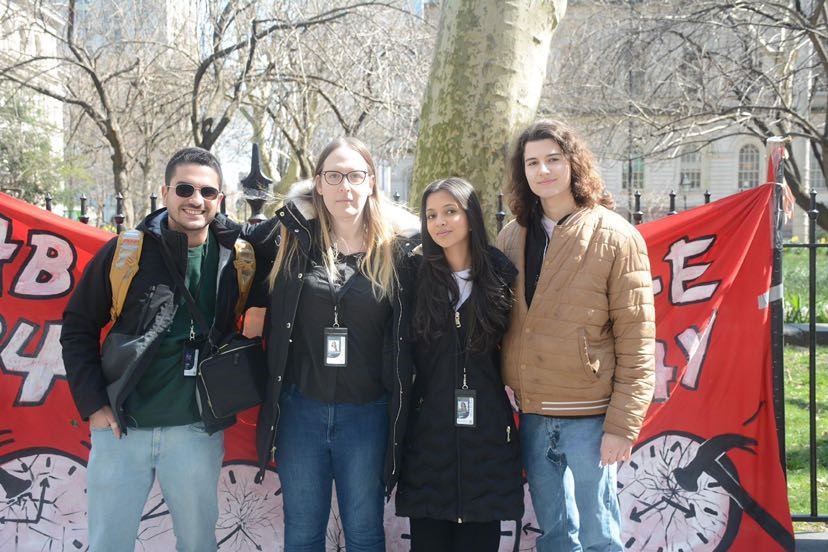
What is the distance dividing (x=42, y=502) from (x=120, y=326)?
59.0 inches

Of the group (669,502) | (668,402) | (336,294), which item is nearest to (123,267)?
(336,294)

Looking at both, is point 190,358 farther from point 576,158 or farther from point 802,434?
point 802,434

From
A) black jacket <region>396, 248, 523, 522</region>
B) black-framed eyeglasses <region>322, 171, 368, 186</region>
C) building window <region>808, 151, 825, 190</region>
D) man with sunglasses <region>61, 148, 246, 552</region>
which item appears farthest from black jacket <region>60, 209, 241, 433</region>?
building window <region>808, 151, 825, 190</region>

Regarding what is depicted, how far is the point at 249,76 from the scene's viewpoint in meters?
11.9

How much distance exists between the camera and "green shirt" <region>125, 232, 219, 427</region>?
2.94 metres

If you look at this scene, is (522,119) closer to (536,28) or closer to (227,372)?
(536,28)

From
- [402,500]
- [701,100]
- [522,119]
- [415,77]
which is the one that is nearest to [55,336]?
[402,500]

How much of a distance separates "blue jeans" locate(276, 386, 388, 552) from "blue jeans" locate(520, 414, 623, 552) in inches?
24.9

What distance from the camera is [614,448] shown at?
111 inches

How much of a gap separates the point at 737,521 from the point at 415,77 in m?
8.91

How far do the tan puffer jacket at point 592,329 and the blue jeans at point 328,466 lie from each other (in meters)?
0.66

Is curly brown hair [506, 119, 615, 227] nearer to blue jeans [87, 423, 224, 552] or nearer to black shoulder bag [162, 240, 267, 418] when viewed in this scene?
black shoulder bag [162, 240, 267, 418]

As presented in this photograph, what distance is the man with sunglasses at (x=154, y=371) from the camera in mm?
2912

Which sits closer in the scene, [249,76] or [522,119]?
[522,119]
